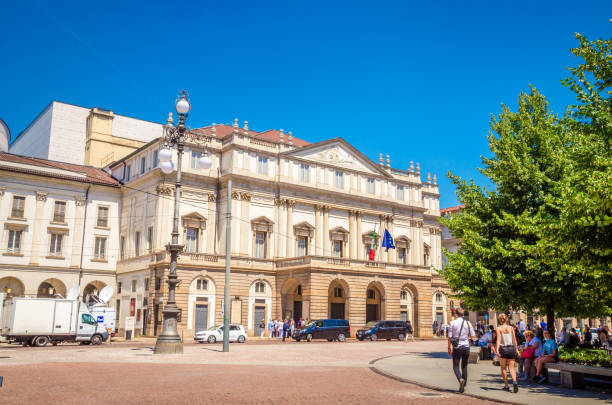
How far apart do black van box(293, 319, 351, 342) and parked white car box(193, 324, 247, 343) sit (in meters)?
4.22

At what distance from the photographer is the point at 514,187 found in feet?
72.2

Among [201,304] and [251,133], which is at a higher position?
[251,133]

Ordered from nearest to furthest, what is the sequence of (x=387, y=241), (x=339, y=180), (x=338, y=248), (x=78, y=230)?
(x=78, y=230), (x=387, y=241), (x=338, y=248), (x=339, y=180)

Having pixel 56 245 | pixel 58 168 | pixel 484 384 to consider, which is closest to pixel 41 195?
pixel 58 168

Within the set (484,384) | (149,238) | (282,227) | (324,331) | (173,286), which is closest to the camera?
(484,384)

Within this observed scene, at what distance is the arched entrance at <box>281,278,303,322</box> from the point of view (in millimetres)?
51812

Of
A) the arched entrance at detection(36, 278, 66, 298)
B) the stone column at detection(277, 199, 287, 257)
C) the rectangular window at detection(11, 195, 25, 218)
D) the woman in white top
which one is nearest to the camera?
the woman in white top

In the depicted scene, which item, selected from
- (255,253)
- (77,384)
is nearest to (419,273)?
(255,253)

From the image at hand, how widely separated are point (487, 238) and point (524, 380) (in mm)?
7709

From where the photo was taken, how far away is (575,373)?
549 inches

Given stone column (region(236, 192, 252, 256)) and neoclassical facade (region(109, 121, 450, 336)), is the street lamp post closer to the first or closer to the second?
neoclassical facade (region(109, 121, 450, 336))

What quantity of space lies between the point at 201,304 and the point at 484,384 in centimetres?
3535

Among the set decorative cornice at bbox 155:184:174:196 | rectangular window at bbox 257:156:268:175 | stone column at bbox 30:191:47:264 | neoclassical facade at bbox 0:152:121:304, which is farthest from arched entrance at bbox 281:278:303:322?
stone column at bbox 30:191:47:264

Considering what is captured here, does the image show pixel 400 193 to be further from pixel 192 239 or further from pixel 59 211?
pixel 59 211
